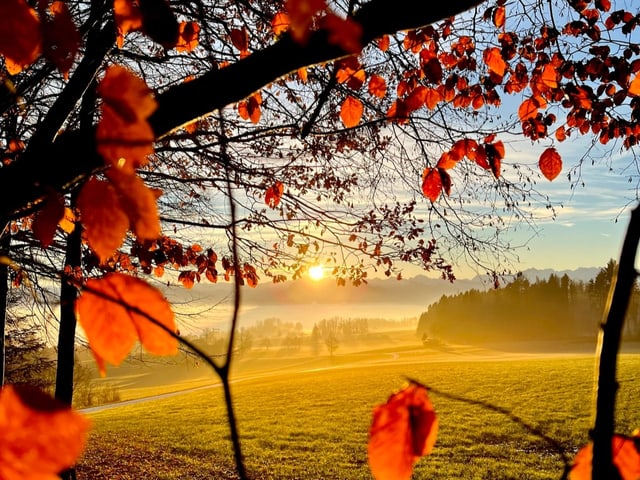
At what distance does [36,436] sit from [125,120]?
2.19ft

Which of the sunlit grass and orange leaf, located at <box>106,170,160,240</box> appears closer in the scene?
orange leaf, located at <box>106,170,160,240</box>

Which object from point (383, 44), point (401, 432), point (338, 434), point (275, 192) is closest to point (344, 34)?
point (401, 432)

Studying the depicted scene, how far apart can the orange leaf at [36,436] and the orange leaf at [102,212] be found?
1.12 feet

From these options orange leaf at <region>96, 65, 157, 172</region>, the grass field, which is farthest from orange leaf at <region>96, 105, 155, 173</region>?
the grass field

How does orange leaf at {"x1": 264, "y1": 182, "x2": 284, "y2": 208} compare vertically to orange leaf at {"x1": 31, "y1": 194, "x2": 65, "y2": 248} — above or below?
above

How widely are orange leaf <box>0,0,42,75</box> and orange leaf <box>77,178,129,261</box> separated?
18.7 inches

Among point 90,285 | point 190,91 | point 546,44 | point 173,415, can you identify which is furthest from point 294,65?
point 173,415

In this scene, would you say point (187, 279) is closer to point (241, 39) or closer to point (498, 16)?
point (241, 39)

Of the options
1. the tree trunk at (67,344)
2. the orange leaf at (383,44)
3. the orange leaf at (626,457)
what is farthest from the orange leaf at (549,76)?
the tree trunk at (67,344)

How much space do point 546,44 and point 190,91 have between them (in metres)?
5.76

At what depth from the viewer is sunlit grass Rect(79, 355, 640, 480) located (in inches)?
412

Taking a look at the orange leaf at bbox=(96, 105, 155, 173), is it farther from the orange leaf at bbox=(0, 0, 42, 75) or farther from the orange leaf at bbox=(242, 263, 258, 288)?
the orange leaf at bbox=(242, 263, 258, 288)

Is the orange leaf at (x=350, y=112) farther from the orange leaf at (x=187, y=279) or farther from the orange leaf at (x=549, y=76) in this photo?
the orange leaf at (x=187, y=279)

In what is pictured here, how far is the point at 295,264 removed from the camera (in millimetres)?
7238
